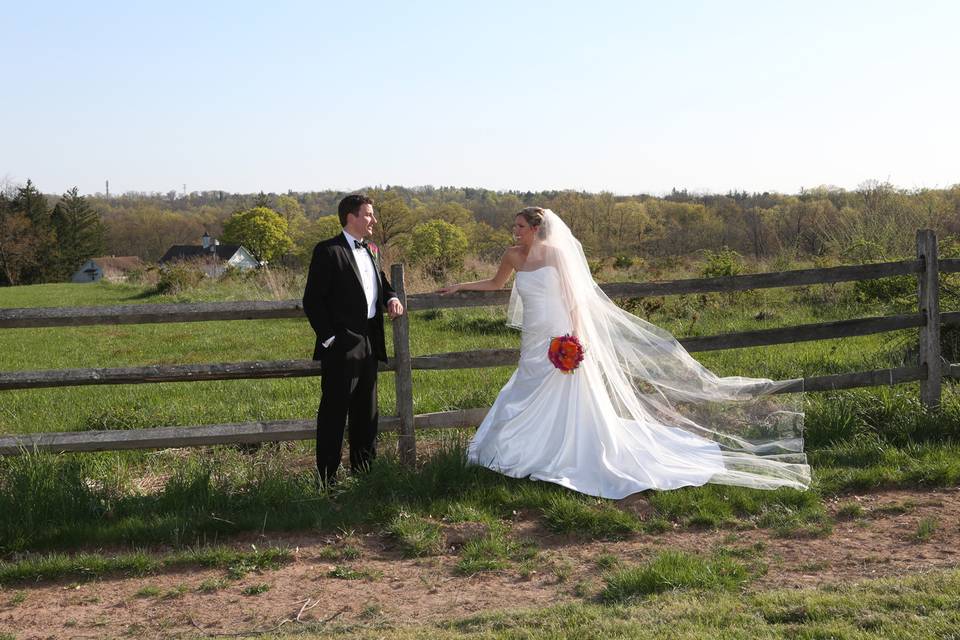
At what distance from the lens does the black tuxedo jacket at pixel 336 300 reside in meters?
5.91

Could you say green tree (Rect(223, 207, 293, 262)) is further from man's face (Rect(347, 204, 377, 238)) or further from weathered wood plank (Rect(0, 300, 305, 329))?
man's face (Rect(347, 204, 377, 238))

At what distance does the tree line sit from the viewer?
60.1 feet

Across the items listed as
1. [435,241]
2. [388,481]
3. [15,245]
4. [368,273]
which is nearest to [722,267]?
[368,273]

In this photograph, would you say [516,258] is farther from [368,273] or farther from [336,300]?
[336,300]

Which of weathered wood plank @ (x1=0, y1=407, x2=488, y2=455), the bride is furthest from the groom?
the bride

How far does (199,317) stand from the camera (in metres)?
6.29

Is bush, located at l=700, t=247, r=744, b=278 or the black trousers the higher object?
bush, located at l=700, t=247, r=744, b=278

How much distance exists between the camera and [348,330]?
600cm

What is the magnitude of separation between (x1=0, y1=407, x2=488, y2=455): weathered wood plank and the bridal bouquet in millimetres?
1377

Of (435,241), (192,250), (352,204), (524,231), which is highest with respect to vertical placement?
(192,250)

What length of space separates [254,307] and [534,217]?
2.24 m

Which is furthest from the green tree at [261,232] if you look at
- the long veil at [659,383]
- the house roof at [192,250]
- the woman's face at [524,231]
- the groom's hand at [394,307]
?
the groom's hand at [394,307]

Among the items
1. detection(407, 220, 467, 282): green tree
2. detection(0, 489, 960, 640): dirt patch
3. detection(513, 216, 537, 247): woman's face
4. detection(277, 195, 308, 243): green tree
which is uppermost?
detection(277, 195, 308, 243): green tree

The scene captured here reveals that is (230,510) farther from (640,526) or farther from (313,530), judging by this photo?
(640,526)
